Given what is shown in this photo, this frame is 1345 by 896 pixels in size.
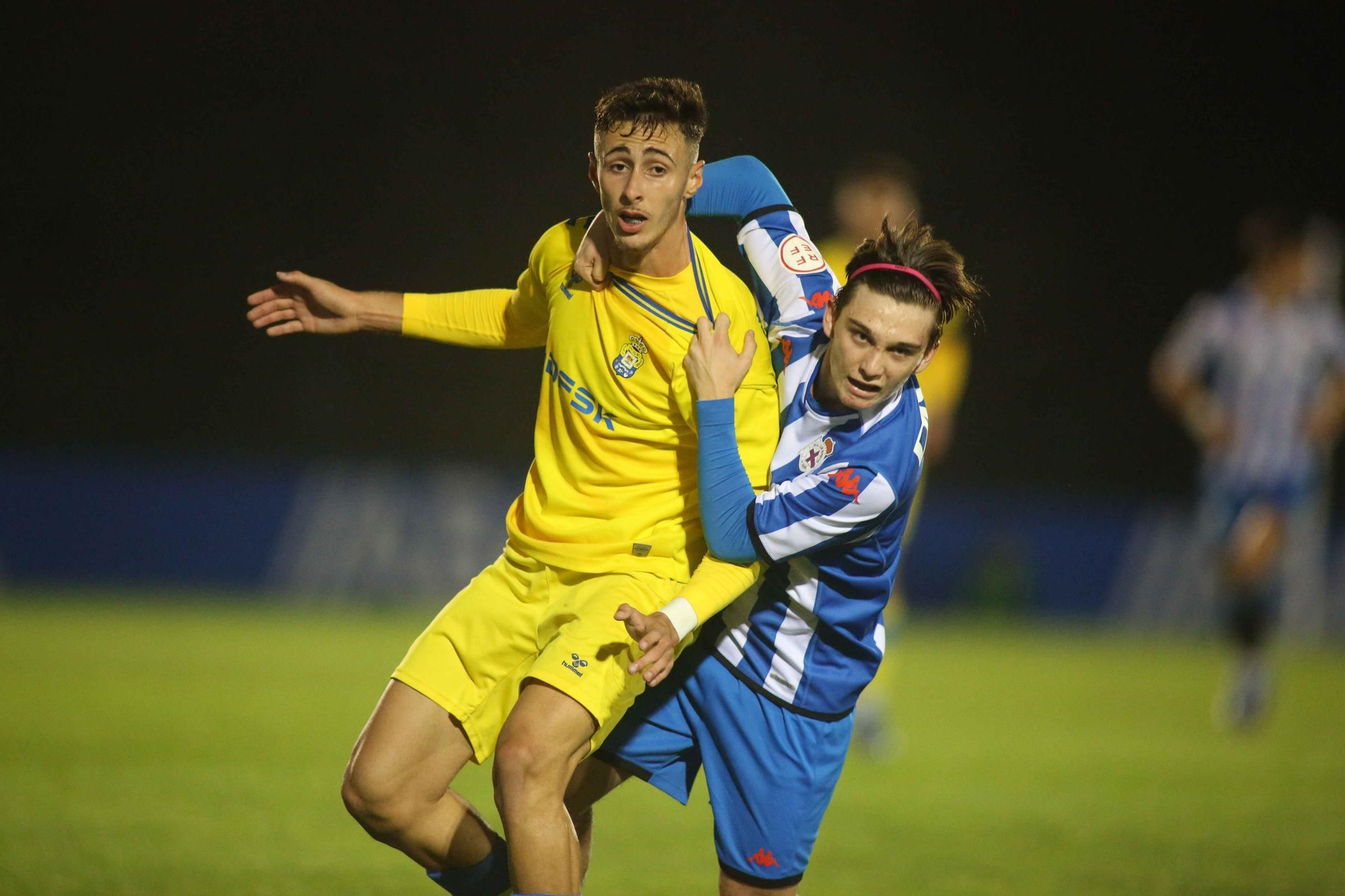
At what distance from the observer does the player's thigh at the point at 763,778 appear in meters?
3.24

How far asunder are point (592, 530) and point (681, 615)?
34cm

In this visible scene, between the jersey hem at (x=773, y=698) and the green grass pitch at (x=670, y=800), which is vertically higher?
the jersey hem at (x=773, y=698)

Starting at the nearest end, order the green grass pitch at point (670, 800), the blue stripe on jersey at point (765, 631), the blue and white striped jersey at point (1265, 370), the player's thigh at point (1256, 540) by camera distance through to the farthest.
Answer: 1. the blue stripe on jersey at point (765, 631)
2. the green grass pitch at point (670, 800)
3. the player's thigh at point (1256, 540)
4. the blue and white striped jersey at point (1265, 370)

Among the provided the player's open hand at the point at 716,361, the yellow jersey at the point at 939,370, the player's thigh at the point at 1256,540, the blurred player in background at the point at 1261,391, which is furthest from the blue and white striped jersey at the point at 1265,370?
the player's open hand at the point at 716,361

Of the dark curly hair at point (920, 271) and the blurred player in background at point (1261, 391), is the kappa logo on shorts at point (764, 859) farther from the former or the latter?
the blurred player in background at point (1261, 391)

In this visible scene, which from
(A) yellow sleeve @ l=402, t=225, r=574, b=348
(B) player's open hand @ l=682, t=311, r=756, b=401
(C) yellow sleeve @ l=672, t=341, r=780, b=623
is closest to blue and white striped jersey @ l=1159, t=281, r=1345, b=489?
(C) yellow sleeve @ l=672, t=341, r=780, b=623

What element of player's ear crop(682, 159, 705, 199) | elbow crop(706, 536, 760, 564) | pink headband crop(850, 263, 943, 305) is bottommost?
elbow crop(706, 536, 760, 564)

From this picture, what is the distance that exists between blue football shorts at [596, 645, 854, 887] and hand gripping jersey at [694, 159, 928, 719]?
0.05 meters

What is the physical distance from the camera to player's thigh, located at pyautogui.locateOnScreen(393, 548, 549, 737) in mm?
3125

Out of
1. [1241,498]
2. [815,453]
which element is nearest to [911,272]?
[815,453]

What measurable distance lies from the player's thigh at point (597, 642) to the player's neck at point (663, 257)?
69 centimetres

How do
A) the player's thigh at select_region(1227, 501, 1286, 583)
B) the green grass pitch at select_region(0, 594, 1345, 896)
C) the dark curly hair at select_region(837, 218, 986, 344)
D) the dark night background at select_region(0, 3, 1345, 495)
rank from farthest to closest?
the dark night background at select_region(0, 3, 1345, 495), the player's thigh at select_region(1227, 501, 1286, 583), the green grass pitch at select_region(0, 594, 1345, 896), the dark curly hair at select_region(837, 218, 986, 344)

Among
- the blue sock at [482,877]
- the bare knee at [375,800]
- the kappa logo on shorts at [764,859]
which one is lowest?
the blue sock at [482,877]

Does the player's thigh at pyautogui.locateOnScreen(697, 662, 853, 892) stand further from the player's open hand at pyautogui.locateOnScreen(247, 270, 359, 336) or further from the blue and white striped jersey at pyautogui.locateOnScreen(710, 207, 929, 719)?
the player's open hand at pyautogui.locateOnScreen(247, 270, 359, 336)
